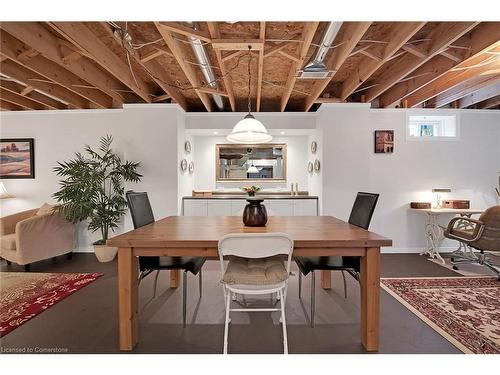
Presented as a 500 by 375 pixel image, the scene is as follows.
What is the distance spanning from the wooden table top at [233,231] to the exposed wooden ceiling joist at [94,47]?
5.73 ft

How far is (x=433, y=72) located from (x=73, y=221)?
17.2 feet

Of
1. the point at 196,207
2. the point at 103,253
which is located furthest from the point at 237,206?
the point at 103,253

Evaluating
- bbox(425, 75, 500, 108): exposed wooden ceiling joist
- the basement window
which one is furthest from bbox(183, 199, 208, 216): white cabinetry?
bbox(425, 75, 500, 108): exposed wooden ceiling joist

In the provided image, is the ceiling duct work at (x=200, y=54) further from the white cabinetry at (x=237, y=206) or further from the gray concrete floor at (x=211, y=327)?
the gray concrete floor at (x=211, y=327)

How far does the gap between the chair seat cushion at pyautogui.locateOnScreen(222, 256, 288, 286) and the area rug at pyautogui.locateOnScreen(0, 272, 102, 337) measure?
6.19 feet

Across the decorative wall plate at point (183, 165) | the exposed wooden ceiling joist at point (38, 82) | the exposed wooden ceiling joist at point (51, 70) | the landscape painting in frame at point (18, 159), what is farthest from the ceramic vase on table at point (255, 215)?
the landscape painting in frame at point (18, 159)

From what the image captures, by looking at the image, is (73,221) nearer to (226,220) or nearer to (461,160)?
(226,220)

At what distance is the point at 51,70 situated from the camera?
122 inches

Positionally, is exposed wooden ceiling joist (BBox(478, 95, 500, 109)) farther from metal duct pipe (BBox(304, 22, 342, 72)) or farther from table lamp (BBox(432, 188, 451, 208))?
metal duct pipe (BBox(304, 22, 342, 72))

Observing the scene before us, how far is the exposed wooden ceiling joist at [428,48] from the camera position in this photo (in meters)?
2.16

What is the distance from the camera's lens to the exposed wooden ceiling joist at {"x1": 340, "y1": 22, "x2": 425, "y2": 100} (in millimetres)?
2125

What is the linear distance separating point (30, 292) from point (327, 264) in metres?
3.10

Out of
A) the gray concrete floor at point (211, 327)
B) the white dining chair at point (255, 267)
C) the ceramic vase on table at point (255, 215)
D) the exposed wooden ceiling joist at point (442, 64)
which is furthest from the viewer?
the exposed wooden ceiling joist at point (442, 64)
